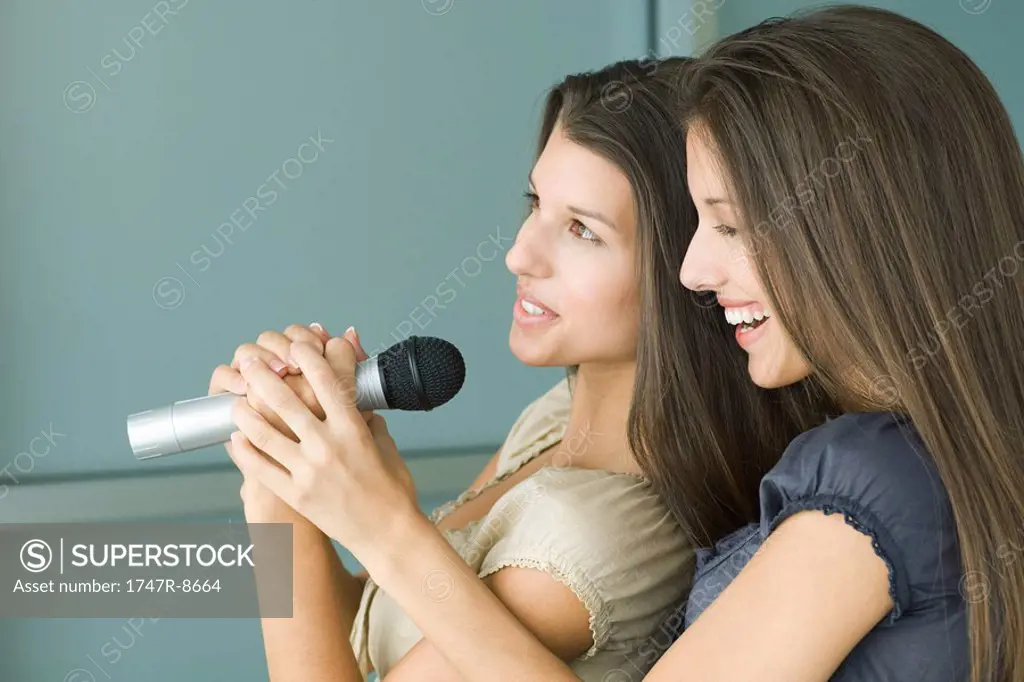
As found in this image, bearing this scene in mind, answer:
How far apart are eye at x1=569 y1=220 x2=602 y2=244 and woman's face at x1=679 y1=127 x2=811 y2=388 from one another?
7.7 inches

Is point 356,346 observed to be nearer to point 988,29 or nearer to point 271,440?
point 271,440

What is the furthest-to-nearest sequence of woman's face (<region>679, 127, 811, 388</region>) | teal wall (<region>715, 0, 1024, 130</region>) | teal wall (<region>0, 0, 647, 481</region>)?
teal wall (<region>715, 0, 1024, 130</region>)
teal wall (<region>0, 0, 647, 481</region>)
woman's face (<region>679, 127, 811, 388</region>)

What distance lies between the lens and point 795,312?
993 mm

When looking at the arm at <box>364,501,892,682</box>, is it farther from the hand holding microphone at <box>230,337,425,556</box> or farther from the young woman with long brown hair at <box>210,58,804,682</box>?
the hand holding microphone at <box>230,337,425,556</box>

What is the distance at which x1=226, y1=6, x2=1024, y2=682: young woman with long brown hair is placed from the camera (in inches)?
35.7

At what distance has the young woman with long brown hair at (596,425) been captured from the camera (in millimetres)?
1136

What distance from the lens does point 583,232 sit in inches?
51.4

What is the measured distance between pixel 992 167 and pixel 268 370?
0.72 m

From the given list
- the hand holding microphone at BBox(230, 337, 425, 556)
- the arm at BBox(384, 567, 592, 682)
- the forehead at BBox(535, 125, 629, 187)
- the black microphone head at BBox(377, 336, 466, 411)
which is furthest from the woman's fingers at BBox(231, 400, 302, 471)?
the forehead at BBox(535, 125, 629, 187)

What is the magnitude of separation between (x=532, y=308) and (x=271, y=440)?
14.8 inches

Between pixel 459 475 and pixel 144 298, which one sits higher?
pixel 144 298

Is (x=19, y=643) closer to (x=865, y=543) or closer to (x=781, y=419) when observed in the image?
(x=781, y=419)

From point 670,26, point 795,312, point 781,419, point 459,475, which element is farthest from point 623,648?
point 670,26

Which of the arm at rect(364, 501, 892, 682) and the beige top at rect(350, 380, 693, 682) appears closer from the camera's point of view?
the arm at rect(364, 501, 892, 682)
